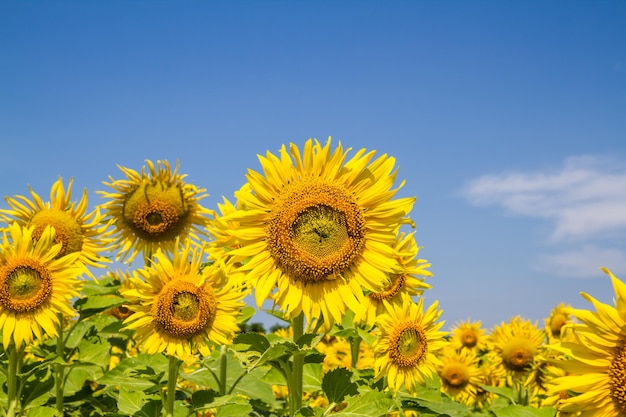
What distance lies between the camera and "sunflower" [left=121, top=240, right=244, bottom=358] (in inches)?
214

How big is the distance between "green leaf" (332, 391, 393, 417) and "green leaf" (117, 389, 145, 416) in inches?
70.5

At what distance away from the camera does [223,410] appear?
4629 millimetres

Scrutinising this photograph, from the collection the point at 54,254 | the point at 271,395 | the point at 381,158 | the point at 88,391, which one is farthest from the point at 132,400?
the point at 381,158

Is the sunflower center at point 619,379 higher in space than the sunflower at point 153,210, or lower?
lower

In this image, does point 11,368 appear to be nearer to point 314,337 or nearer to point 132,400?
point 132,400

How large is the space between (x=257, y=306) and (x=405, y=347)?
219 centimetres

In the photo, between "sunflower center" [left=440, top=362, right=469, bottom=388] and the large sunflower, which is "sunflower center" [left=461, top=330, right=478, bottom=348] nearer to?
"sunflower center" [left=440, top=362, right=469, bottom=388]

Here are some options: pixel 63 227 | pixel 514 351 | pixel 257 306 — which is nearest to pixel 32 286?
pixel 63 227

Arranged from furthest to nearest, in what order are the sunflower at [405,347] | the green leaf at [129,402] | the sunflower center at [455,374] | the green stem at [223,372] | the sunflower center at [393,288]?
the sunflower center at [455,374]
the sunflower center at [393,288]
the sunflower at [405,347]
the green stem at [223,372]
the green leaf at [129,402]

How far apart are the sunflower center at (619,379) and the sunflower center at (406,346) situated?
108 inches

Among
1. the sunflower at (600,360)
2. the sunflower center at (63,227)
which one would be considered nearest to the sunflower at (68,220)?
the sunflower center at (63,227)

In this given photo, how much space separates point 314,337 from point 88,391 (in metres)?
3.97

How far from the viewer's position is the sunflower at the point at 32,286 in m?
6.15

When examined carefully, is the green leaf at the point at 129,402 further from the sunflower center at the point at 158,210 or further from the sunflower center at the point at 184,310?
the sunflower center at the point at 158,210
